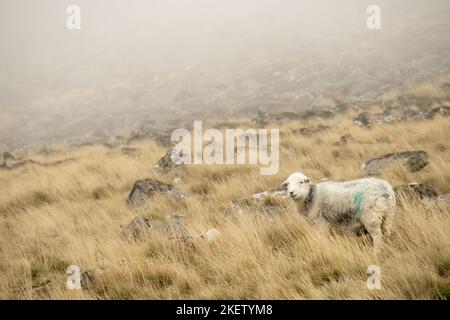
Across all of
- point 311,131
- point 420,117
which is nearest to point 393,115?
point 420,117

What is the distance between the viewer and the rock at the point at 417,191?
20.3 ft

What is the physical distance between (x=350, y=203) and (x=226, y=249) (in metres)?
1.69

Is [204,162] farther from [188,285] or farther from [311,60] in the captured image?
[311,60]

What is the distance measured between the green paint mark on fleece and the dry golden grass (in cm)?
36

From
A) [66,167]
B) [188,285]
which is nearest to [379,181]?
[188,285]

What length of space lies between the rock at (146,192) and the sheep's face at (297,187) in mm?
3435

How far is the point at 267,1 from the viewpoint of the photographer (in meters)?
64.1

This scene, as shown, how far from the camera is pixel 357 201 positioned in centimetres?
501

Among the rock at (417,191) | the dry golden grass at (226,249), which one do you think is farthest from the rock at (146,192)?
the rock at (417,191)

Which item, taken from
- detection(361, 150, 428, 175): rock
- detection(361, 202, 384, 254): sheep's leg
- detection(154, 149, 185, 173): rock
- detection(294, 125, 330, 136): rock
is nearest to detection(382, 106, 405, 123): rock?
detection(294, 125, 330, 136): rock

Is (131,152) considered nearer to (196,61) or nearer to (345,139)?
(345,139)

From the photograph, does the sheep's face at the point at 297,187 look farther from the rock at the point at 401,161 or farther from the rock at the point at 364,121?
the rock at the point at 364,121

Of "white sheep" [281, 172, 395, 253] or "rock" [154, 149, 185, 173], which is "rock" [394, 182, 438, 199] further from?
"rock" [154, 149, 185, 173]

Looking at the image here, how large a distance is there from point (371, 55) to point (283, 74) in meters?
7.33
